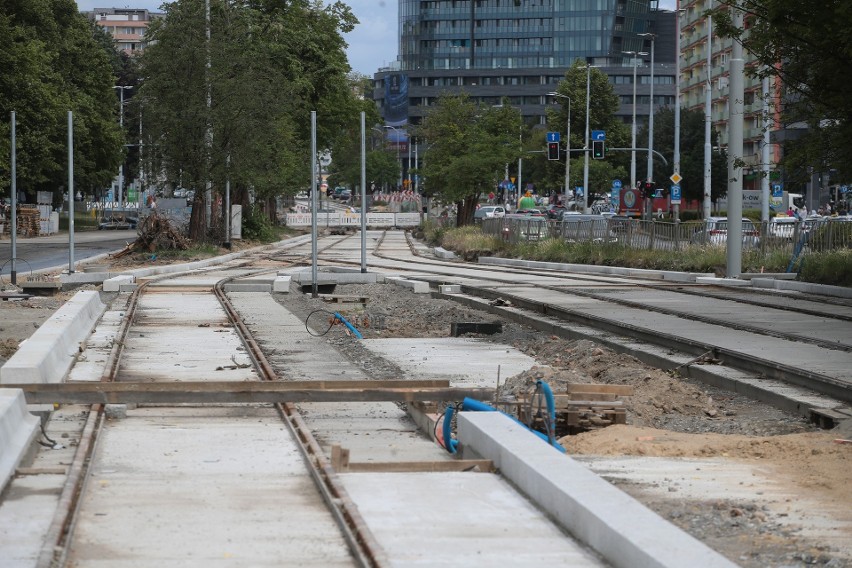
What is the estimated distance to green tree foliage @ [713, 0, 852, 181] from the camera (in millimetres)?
25500

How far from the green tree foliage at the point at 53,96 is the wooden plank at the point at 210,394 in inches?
2162

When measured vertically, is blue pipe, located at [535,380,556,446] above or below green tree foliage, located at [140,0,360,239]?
below

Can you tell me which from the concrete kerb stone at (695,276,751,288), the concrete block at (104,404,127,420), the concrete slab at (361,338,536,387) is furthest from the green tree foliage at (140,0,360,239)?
the concrete block at (104,404,127,420)

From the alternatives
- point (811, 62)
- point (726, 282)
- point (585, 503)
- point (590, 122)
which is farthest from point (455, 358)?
point (590, 122)

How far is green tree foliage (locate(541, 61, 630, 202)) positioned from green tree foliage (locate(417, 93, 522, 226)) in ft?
75.0

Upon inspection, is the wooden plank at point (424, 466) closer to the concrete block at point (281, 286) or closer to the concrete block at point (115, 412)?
the concrete block at point (115, 412)

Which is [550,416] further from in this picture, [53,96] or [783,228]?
[53,96]

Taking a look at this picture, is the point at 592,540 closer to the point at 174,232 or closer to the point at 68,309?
the point at 68,309

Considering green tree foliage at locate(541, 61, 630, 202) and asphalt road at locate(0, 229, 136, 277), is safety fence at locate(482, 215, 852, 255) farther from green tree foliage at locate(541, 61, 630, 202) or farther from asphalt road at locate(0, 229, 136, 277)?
green tree foliage at locate(541, 61, 630, 202)

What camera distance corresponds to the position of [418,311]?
27.8 meters

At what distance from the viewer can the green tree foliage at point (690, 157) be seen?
104 metres

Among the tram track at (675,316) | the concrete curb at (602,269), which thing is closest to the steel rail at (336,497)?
the tram track at (675,316)

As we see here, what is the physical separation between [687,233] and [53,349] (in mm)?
31561

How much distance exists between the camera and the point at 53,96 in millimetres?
76000
